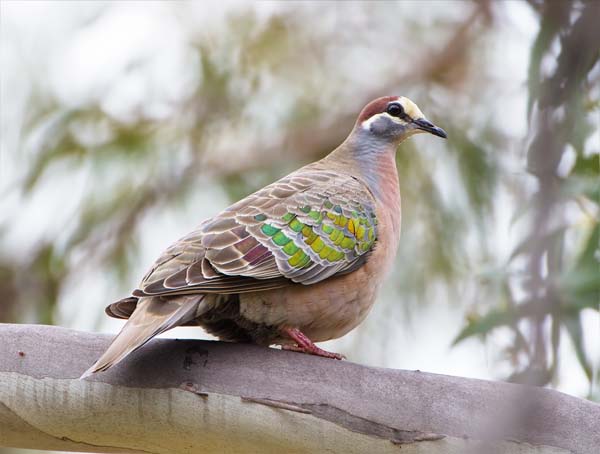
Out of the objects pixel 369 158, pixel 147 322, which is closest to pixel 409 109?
pixel 369 158

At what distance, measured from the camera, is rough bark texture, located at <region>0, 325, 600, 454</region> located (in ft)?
7.68

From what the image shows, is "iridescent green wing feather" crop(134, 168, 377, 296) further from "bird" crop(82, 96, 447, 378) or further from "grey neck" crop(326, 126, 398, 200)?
"grey neck" crop(326, 126, 398, 200)

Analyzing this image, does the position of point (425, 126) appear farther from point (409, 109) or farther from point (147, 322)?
point (147, 322)

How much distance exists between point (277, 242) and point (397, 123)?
3.70ft

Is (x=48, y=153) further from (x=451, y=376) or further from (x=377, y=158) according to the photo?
(x=451, y=376)

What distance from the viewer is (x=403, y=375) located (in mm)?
2404

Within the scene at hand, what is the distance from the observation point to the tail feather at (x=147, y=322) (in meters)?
2.22

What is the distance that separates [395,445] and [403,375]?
0.18 m

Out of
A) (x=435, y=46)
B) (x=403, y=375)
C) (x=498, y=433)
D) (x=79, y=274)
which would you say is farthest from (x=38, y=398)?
(x=435, y=46)

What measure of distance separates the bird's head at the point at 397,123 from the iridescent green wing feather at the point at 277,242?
50 cm

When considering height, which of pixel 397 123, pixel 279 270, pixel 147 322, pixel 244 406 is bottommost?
pixel 244 406

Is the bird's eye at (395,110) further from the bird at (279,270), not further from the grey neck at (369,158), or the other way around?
the bird at (279,270)

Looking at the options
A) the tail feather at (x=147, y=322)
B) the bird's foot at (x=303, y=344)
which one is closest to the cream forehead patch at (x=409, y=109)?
the bird's foot at (x=303, y=344)

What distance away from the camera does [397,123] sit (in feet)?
12.3
